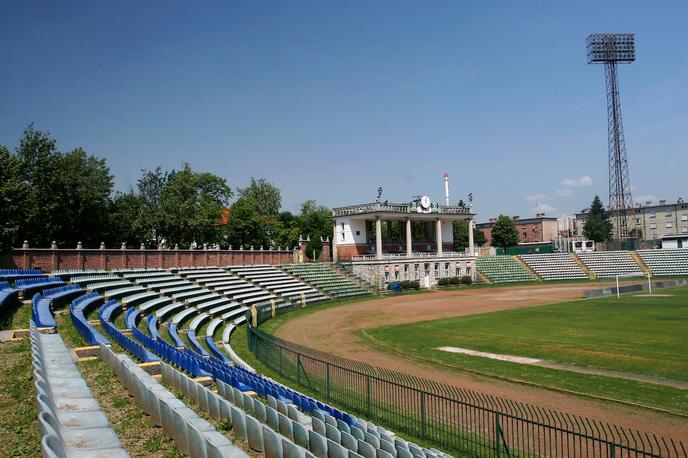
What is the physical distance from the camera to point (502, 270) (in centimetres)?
7806

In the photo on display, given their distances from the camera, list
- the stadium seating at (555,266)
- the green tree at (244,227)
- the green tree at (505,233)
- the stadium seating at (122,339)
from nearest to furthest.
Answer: the stadium seating at (122,339) → the stadium seating at (555,266) → the green tree at (244,227) → the green tree at (505,233)

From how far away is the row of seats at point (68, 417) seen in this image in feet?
21.1

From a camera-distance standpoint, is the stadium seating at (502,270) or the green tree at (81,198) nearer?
the green tree at (81,198)

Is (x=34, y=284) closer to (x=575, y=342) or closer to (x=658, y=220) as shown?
(x=575, y=342)

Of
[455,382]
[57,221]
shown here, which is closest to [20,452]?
[455,382]

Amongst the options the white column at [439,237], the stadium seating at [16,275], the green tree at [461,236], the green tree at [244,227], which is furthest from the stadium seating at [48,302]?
the green tree at [461,236]

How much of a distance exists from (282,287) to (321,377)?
31.2 m

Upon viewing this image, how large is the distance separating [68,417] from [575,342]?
25.4m

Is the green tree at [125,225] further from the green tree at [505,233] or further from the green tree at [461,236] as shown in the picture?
the green tree at [505,233]

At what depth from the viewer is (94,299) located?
26469 mm

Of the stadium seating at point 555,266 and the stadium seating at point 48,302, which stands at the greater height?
the stadium seating at point 48,302

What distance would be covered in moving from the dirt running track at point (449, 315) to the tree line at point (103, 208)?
1896 centimetres

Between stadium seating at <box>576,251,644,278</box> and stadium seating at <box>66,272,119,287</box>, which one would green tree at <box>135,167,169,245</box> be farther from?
stadium seating at <box>576,251,644,278</box>

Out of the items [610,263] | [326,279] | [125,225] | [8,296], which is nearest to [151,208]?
[125,225]
